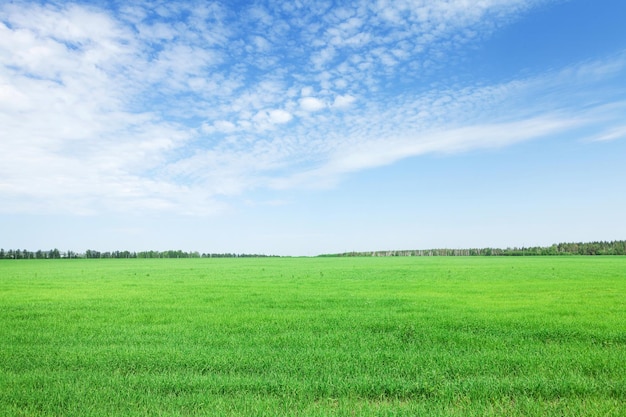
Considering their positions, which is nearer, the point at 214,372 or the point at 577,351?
the point at 214,372

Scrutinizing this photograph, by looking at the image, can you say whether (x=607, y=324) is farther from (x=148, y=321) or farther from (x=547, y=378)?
(x=148, y=321)

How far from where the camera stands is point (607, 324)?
35.1 feet

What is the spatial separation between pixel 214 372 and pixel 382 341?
3731mm

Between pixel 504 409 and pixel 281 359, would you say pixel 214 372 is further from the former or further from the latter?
pixel 504 409

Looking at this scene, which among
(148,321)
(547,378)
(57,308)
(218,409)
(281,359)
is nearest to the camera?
(218,409)

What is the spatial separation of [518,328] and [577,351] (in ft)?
7.49

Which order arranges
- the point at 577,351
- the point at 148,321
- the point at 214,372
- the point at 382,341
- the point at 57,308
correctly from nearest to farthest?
the point at 214,372, the point at 577,351, the point at 382,341, the point at 148,321, the point at 57,308

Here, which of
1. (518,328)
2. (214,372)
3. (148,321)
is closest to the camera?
(214,372)

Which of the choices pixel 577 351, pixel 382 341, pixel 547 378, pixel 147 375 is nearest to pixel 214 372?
pixel 147 375

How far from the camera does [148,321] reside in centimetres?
1173

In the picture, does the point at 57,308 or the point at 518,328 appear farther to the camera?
the point at 57,308

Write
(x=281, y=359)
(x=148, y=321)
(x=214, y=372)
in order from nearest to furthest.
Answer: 1. (x=214, y=372)
2. (x=281, y=359)
3. (x=148, y=321)

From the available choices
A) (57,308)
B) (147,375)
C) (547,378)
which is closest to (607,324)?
(547,378)

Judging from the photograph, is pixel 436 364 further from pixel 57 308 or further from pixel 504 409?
pixel 57 308
